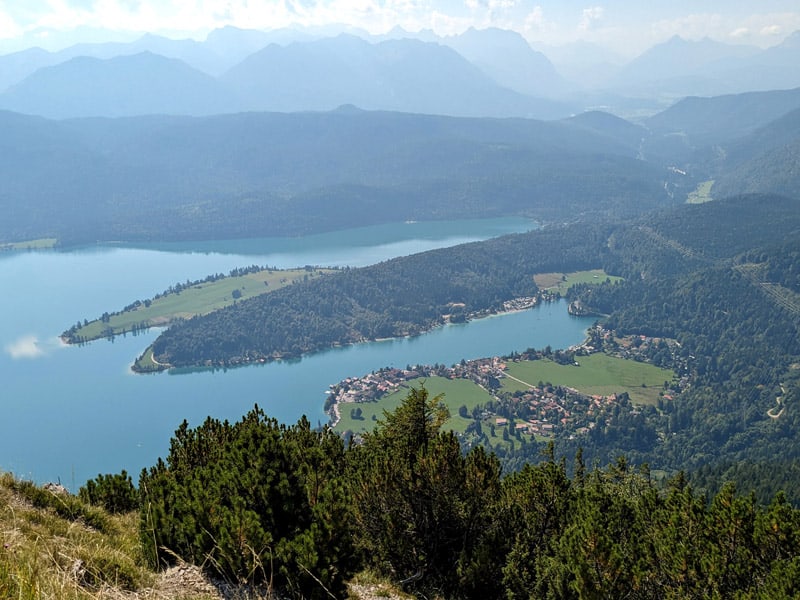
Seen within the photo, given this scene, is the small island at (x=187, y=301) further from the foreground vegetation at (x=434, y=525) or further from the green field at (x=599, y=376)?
the foreground vegetation at (x=434, y=525)

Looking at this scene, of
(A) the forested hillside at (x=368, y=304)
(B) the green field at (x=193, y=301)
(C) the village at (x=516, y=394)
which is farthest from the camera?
(B) the green field at (x=193, y=301)

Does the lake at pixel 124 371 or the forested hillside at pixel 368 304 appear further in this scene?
the forested hillside at pixel 368 304

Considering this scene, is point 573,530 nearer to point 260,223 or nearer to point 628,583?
point 628,583

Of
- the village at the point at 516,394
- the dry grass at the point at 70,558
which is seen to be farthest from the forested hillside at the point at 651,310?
the dry grass at the point at 70,558

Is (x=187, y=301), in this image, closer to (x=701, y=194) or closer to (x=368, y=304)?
(x=368, y=304)

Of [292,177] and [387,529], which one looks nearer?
[387,529]

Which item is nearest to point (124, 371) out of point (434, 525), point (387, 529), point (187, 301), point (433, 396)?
point (187, 301)
